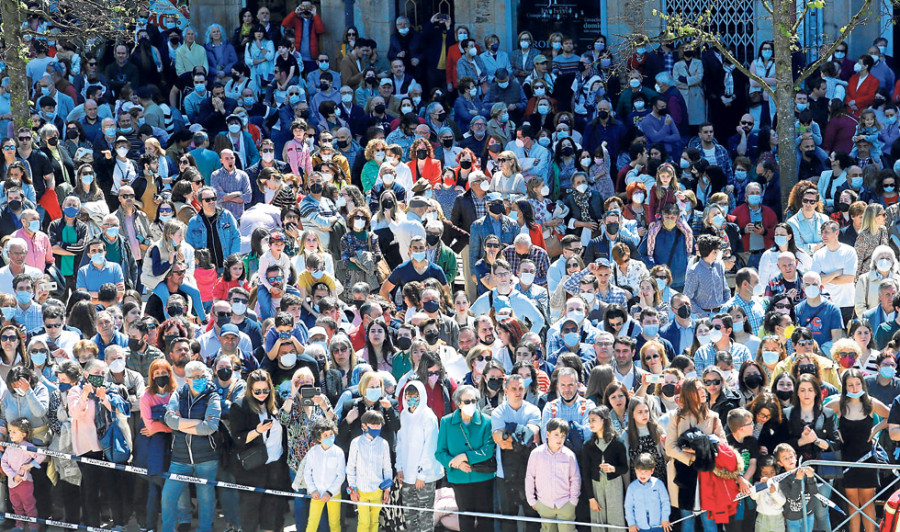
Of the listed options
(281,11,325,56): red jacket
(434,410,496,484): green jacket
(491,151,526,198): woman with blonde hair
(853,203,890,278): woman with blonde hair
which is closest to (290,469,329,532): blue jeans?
(434,410,496,484): green jacket

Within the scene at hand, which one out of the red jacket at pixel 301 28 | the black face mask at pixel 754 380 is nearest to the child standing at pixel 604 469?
the black face mask at pixel 754 380

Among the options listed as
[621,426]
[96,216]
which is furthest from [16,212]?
[621,426]

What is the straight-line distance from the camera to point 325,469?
1166 centimetres

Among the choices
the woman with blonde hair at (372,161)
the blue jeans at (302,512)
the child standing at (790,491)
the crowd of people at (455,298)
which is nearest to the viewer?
the child standing at (790,491)

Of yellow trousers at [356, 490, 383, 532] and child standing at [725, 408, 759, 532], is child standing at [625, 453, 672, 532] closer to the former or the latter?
child standing at [725, 408, 759, 532]

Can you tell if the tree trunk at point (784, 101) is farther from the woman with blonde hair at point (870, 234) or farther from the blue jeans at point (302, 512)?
the blue jeans at point (302, 512)

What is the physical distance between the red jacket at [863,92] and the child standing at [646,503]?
9.57 meters

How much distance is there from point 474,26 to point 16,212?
32.1 ft

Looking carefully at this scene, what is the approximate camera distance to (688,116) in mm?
20062

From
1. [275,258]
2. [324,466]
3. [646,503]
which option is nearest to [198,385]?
[324,466]

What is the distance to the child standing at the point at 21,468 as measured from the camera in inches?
474

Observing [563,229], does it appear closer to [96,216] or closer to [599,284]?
[599,284]

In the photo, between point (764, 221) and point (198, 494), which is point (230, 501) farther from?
point (764, 221)

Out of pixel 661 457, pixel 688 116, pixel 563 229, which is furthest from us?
pixel 688 116
